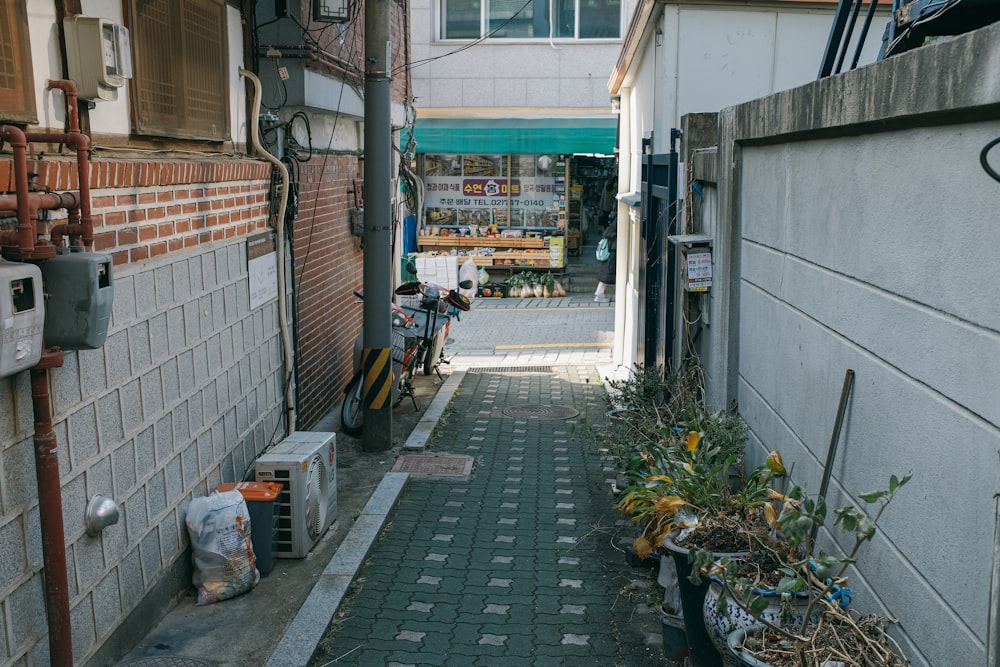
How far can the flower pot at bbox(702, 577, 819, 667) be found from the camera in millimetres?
4230

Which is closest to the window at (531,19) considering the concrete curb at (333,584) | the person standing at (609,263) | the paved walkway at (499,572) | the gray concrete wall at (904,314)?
the person standing at (609,263)

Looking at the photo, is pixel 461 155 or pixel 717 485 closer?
pixel 717 485

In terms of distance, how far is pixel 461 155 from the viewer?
2453 cm

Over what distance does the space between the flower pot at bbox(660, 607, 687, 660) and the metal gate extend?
15.4 ft

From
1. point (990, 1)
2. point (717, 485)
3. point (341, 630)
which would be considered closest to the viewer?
point (990, 1)

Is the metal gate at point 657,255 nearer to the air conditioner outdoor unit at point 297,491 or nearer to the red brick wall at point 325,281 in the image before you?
the red brick wall at point 325,281

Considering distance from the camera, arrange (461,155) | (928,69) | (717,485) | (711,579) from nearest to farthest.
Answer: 1. (928,69)
2. (711,579)
3. (717,485)
4. (461,155)

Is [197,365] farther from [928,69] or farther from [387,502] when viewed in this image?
[928,69]

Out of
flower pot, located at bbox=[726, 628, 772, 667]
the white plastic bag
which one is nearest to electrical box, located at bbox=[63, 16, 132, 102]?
the white plastic bag

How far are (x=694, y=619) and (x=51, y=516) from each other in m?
3.23

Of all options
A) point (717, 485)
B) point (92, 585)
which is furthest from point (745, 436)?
point (92, 585)

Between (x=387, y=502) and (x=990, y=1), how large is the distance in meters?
5.72

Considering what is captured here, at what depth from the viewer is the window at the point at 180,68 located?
19.6ft

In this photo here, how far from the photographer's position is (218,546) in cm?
627
